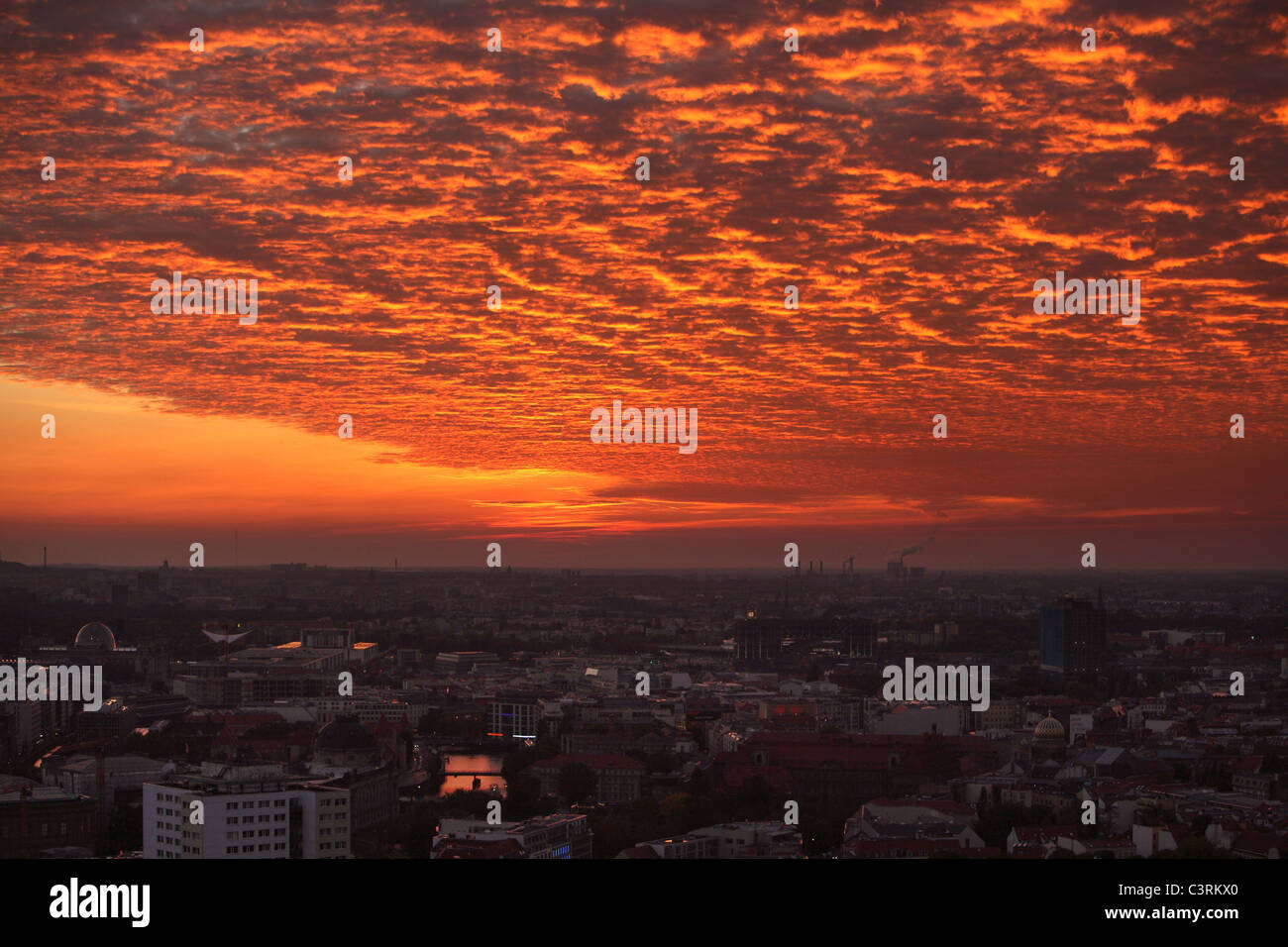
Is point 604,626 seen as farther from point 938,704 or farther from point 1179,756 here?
point 1179,756

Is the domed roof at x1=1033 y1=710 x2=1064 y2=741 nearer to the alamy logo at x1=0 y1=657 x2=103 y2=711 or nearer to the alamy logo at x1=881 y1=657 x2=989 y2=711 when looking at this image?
the alamy logo at x1=881 y1=657 x2=989 y2=711

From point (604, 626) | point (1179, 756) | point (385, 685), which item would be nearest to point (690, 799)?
point (1179, 756)

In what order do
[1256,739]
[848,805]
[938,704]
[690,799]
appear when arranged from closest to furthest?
1. [690,799]
2. [848,805]
3. [1256,739]
4. [938,704]

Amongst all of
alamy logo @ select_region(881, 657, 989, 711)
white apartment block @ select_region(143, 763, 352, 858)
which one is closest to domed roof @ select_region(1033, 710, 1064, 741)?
alamy logo @ select_region(881, 657, 989, 711)
